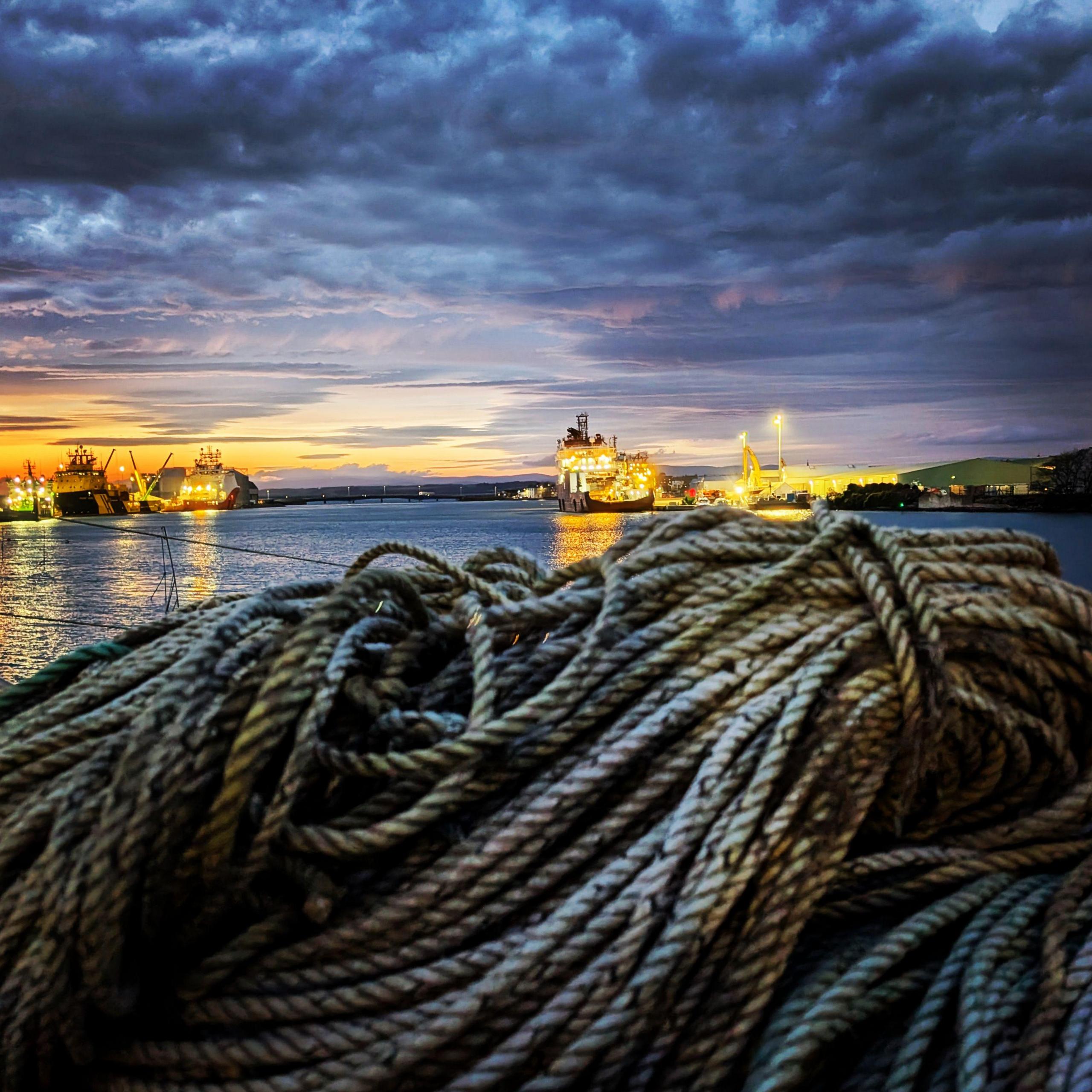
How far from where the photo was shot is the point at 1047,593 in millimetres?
1486

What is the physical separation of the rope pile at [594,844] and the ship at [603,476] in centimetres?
8004

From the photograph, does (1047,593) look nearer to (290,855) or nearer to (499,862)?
(499,862)

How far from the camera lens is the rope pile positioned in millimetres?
1201

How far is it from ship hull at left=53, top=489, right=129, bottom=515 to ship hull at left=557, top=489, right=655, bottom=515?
59.6 meters

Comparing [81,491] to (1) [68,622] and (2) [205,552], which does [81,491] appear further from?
(1) [68,622]

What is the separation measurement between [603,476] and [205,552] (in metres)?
38.7

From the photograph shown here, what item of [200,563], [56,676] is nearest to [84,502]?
[200,563]

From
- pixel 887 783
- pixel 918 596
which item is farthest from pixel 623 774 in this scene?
pixel 918 596

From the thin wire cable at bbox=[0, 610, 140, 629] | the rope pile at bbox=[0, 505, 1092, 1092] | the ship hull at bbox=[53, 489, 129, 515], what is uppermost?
the ship hull at bbox=[53, 489, 129, 515]

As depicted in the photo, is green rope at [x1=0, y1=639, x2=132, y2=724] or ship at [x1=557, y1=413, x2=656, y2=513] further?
ship at [x1=557, y1=413, x2=656, y2=513]

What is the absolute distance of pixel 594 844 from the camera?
1329 millimetres

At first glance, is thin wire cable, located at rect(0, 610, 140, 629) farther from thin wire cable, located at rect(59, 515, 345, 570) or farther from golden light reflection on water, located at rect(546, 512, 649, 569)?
golden light reflection on water, located at rect(546, 512, 649, 569)

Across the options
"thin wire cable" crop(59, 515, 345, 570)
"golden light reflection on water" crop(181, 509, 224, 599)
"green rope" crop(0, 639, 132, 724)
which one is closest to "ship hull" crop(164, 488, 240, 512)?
"golden light reflection on water" crop(181, 509, 224, 599)

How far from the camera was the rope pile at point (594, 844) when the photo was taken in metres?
1.20
